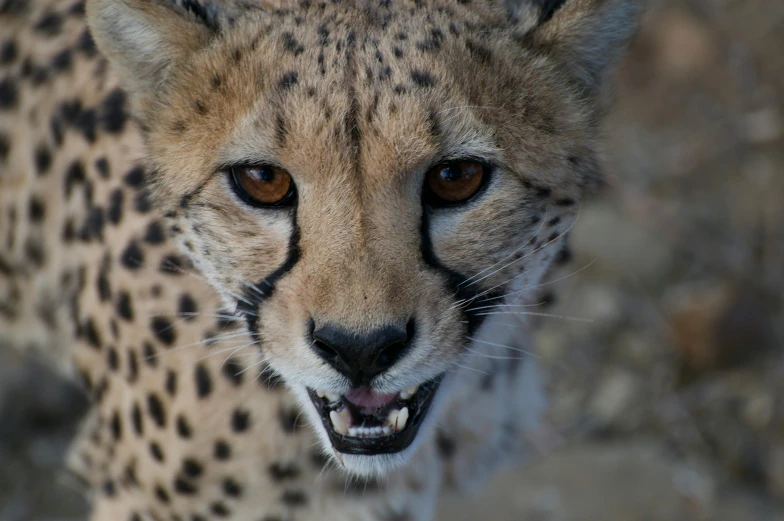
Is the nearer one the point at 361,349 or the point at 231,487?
the point at 361,349

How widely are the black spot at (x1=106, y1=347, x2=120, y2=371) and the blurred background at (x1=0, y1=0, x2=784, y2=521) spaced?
0.95 meters

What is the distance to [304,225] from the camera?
1.44 metres

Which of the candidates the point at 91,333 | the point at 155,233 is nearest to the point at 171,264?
the point at 155,233

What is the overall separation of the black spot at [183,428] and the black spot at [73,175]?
0.55 m

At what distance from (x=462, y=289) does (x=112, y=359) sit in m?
0.78

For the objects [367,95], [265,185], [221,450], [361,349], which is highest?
[367,95]

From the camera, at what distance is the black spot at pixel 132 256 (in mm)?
1889

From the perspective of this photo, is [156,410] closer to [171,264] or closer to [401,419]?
[171,264]

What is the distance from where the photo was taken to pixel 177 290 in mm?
1851

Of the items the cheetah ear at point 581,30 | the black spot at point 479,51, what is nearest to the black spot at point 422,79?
the black spot at point 479,51

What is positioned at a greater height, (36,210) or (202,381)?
(36,210)

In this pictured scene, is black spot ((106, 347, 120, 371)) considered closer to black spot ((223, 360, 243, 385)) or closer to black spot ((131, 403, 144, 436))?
black spot ((131, 403, 144, 436))

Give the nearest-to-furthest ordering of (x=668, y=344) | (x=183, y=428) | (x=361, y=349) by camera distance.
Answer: (x=361, y=349), (x=183, y=428), (x=668, y=344)

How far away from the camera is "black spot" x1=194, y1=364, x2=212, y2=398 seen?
182 cm
